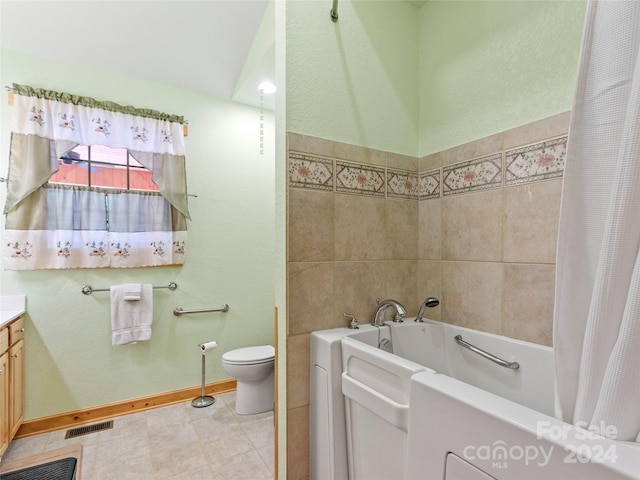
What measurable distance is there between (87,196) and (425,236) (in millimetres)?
2311

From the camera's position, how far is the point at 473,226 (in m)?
1.58

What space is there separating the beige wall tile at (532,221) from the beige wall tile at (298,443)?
1.18 meters

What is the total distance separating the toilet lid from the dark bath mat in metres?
0.97

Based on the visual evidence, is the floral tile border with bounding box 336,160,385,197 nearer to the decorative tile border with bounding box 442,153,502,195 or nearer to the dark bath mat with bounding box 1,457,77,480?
the decorative tile border with bounding box 442,153,502,195

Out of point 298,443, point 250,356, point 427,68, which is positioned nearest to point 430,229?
point 427,68

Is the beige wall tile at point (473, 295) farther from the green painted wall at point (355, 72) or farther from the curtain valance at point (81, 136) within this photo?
the curtain valance at point (81, 136)

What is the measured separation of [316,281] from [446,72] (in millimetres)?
1348

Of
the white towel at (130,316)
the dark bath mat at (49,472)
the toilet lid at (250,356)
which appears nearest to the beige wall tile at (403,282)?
the toilet lid at (250,356)

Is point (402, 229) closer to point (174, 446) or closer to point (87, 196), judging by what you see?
point (174, 446)

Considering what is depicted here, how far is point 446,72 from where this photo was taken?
173 centimetres

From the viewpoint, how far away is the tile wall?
1339 mm

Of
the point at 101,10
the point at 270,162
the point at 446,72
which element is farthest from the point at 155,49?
the point at 446,72

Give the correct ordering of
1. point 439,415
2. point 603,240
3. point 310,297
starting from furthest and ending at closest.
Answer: point 310,297 → point 439,415 → point 603,240

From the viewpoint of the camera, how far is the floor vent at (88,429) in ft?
6.80
